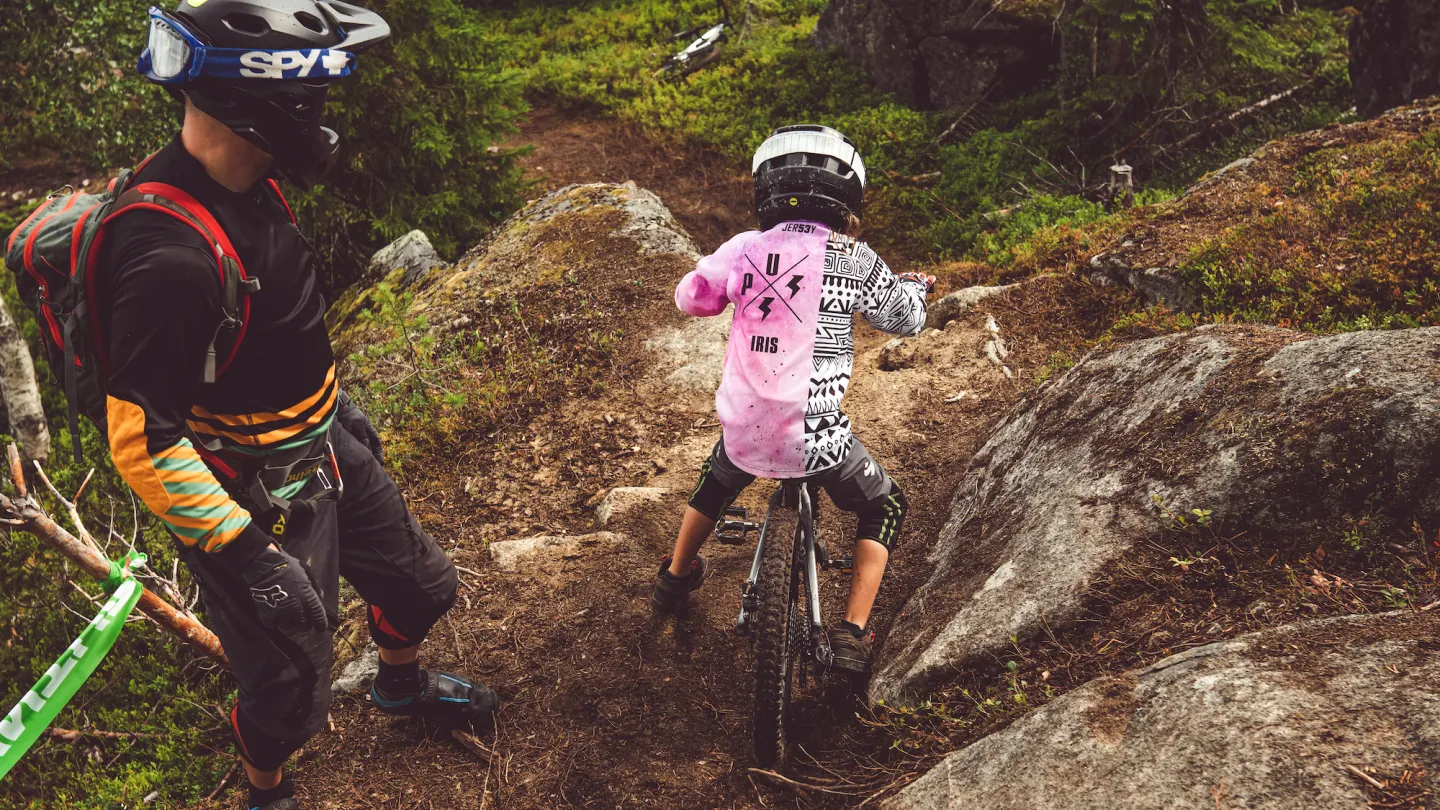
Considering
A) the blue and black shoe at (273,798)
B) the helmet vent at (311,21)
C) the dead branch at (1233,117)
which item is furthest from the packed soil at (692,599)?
the dead branch at (1233,117)

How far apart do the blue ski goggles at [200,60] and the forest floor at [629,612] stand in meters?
3.37

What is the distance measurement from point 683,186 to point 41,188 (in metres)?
15.7

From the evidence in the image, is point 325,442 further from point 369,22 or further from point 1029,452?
point 1029,452

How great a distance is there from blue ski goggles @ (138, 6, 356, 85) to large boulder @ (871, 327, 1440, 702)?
358 cm

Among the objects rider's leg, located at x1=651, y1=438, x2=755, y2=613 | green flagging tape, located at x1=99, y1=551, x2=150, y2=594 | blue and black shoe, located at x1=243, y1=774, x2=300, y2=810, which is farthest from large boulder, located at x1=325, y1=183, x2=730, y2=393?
green flagging tape, located at x1=99, y1=551, x2=150, y2=594

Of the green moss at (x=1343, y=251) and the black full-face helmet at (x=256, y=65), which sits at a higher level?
the black full-face helmet at (x=256, y=65)

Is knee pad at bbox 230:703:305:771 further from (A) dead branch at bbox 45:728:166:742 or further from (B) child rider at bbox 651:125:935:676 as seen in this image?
(A) dead branch at bbox 45:728:166:742

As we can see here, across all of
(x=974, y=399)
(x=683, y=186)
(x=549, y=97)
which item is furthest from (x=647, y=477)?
(x=549, y=97)

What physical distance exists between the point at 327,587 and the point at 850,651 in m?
2.39

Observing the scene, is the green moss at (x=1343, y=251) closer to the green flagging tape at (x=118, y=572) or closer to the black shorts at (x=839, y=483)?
the black shorts at (x=839, y=483)

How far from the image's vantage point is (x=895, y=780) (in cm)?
361

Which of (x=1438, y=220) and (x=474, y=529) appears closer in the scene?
(x=1438, y=220)

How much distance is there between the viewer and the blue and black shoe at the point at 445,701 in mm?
4547

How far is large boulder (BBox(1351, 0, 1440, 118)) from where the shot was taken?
9438 mm
